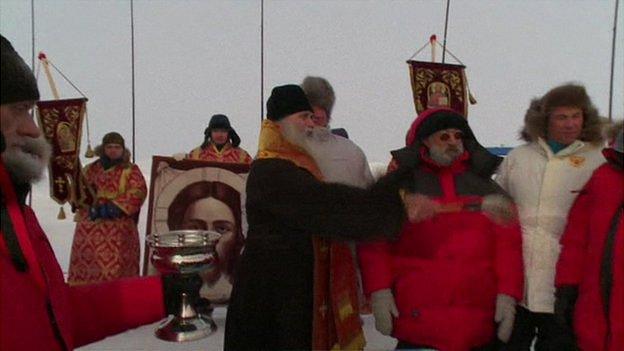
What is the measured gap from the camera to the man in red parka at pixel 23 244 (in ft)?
3.31

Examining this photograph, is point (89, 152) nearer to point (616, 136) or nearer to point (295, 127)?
point (295, 127)

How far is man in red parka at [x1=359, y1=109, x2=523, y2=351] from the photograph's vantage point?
1.94m

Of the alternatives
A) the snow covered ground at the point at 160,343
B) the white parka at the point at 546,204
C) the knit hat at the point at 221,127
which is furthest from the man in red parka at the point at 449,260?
the knit hat at the point at 221,127

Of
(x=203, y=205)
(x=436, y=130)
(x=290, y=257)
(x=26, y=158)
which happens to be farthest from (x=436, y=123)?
(x=203, y=205)

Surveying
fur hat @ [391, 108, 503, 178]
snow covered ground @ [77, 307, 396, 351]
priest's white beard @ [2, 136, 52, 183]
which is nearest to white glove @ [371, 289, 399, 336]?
fur hat @ [391, 108, 503, 178]

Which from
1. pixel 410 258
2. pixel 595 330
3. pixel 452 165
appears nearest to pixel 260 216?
pixel 410 258

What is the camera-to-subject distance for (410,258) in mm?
1987

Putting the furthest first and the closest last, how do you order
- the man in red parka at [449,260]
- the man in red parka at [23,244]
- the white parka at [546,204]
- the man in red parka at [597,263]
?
the white parka at [546,204], the man in red parka at [449,260], the man in red parka at [597,263], the man in red parka at [23,244]

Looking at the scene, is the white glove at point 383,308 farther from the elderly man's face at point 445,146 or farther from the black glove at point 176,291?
the black glove at point 176,291

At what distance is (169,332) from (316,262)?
1554 mm

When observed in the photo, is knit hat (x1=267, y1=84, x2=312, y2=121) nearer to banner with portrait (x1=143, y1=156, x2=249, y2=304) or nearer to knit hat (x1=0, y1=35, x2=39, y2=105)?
knit hat (x1=0, y1=35, x2=39, y2=105)

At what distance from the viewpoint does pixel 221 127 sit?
4195 millimetres

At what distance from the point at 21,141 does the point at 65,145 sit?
3.38m

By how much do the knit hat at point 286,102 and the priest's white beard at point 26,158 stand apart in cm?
102
